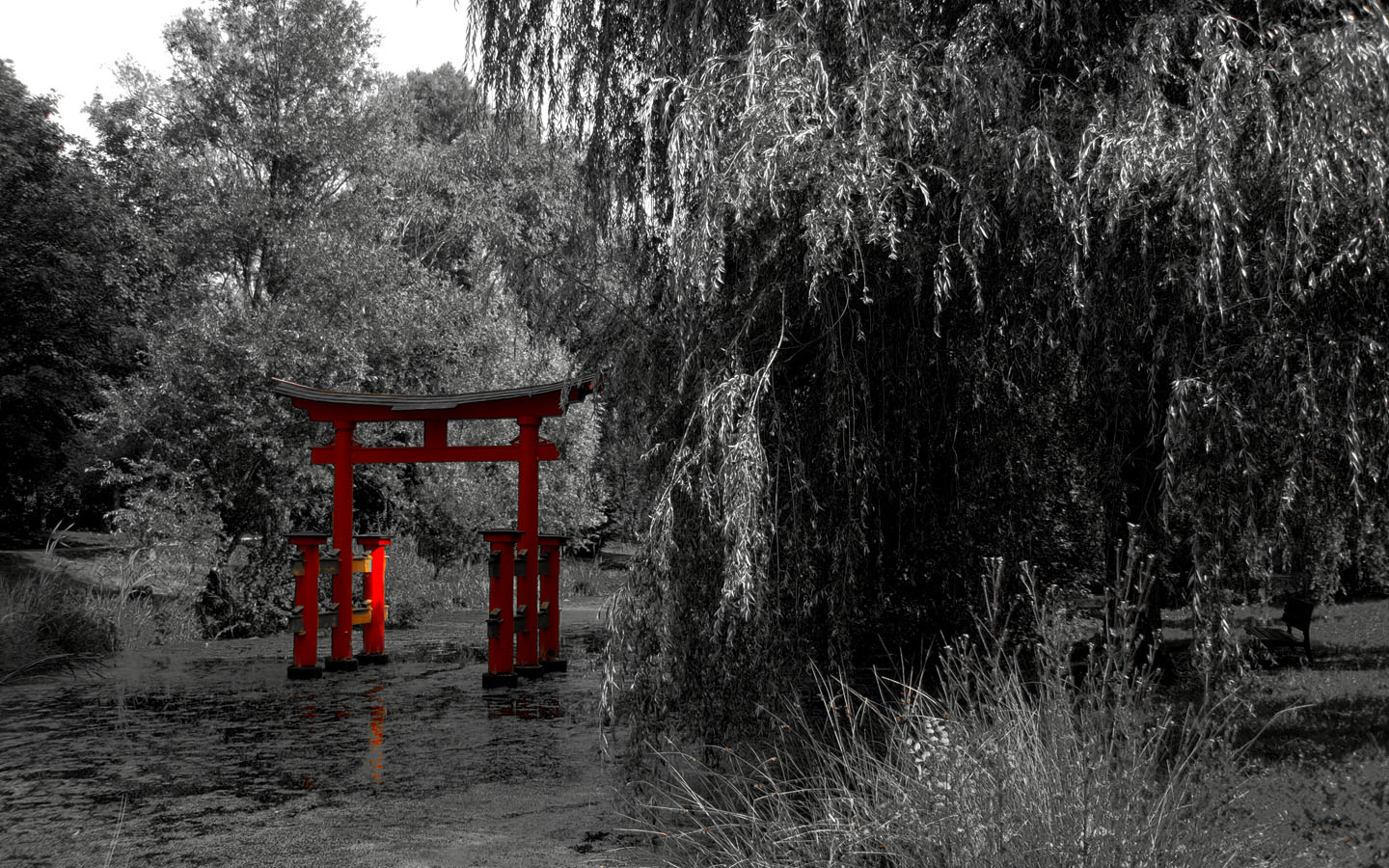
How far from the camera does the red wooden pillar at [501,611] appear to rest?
10526 millimetres

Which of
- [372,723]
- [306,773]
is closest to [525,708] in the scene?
[372,723]

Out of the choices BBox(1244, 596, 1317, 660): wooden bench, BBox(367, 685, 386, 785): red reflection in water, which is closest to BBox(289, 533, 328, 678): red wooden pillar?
BBox(367, 685, 386, 785): red reflection in water

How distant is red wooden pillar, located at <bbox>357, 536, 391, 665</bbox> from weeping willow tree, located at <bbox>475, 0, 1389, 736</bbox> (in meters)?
7.32

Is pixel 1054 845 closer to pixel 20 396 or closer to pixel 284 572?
pixel 284 572

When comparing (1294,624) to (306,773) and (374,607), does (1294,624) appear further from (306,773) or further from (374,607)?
(374,607)

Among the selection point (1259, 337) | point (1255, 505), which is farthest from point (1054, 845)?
point (1259, 337)

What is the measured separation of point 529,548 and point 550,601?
962 mm

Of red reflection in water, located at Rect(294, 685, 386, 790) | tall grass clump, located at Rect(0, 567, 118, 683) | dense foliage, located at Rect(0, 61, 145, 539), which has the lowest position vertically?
red reflection in water, located at Rect(294, 685, 386, 790)

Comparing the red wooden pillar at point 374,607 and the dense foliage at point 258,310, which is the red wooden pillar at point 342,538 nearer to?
the red wooden pillar at point 374,607

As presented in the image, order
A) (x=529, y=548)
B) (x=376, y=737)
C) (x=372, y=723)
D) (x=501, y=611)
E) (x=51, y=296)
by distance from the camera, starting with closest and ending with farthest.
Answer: (x=376, y=737) < (x=372, y=723) < (x=501, y=611) < (x=529, y=548) < (x=51, y=296)

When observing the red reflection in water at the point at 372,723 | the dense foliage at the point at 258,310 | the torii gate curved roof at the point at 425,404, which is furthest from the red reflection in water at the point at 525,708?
the dense foliage at the point at 258,310

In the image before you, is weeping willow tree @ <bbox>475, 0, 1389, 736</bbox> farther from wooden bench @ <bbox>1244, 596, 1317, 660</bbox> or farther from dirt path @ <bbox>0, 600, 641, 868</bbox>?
wooden bench @ <bbox>1244, 596, 1317, 660</bbox>

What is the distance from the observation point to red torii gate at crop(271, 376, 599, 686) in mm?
10647

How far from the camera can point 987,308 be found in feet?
18.1
